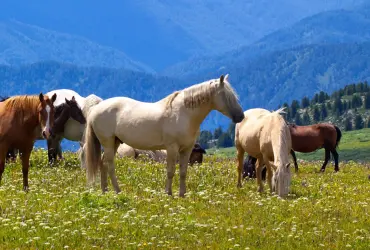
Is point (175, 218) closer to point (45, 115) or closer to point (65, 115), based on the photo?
point (45, 115)

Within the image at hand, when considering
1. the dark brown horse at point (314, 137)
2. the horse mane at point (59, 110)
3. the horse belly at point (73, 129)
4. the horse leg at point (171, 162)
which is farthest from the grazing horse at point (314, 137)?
the horse leg at point (171, 162)

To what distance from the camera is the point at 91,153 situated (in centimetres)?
2350

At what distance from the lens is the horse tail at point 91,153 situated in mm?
23375

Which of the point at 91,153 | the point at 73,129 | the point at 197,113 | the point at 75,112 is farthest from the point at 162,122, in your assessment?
the point at 73,129

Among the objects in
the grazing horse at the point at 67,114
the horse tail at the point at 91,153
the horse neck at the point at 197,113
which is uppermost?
the grazing horse at the point at 67,114

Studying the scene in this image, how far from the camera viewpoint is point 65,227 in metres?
16.1

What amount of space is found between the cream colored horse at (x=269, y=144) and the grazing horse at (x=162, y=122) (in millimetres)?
1678

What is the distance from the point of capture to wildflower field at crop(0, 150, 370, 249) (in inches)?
594

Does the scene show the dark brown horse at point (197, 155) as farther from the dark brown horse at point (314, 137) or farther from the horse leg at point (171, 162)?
the horse leg at point (171, 162)

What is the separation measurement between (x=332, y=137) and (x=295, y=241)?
2776cm

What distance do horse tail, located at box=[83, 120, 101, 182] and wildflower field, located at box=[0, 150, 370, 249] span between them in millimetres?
598

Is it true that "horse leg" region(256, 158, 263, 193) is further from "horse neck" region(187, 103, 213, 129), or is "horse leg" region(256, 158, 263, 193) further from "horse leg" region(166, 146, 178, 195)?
"horse leg" region(166, 146, 178, 195)

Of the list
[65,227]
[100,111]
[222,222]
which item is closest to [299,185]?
[100,111]

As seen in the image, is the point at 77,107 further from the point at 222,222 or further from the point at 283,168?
the point at 222,222
